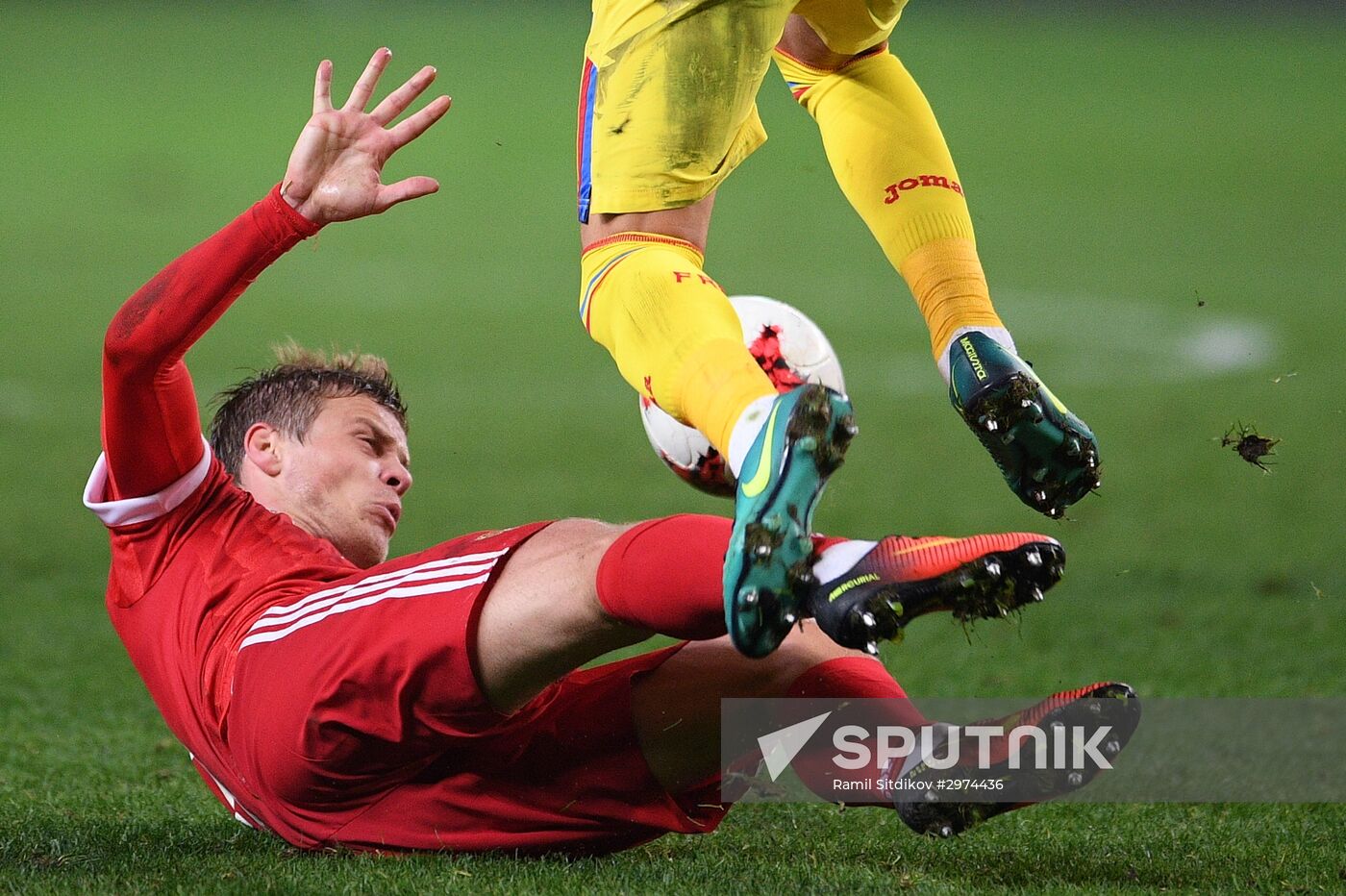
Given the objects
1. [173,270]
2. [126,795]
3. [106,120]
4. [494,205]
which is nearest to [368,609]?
[173,270]

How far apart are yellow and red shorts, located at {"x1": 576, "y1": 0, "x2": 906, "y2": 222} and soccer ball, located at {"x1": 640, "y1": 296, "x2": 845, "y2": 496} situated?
0.60 metres

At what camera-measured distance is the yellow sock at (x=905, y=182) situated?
10.6 ft

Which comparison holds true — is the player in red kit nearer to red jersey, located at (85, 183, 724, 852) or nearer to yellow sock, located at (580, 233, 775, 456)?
red jersey, located at (85, 183, 724, 852)

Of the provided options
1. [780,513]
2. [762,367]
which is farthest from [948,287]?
[780,513]

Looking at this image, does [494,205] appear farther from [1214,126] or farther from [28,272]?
[1214,126]

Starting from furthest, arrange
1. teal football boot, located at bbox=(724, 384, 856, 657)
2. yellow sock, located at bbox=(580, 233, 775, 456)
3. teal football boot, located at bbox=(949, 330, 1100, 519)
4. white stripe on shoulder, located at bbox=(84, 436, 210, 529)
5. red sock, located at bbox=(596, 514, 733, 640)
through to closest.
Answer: white stripe on shoulder, located at bbox=(84, 436, 210, 529) < teal football boot, located at bbox=(949, 330, 1100, 519) < yellow sock, located at bbox=(580, 233, 775, 456) < red sock, located at bbox=(596, 514, 733, 640) < teal football boot, located at bbox=(724, 384, 856, 657)

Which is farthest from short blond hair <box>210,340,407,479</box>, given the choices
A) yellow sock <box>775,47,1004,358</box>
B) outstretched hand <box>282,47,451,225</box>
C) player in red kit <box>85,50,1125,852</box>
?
yellow sock <box>775,47,1004,358</box>

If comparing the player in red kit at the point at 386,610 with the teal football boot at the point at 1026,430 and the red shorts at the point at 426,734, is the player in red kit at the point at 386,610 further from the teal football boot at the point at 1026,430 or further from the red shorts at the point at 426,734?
the teal football boot at the point at 1026,430

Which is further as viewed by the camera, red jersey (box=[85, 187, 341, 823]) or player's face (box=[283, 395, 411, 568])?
player's face (box=[283, 395, 411, 568])

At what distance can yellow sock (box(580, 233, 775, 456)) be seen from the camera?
8.54 feet

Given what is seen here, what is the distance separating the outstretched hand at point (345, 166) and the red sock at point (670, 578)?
857 millimetres

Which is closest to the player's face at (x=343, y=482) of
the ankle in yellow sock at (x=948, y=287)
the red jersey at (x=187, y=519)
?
the red jersey at (x=187, y=519)

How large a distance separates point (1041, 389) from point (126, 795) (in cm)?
204

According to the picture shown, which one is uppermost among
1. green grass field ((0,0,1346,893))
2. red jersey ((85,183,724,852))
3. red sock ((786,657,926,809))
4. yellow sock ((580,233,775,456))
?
yellow sock ((580,233,775,456))
